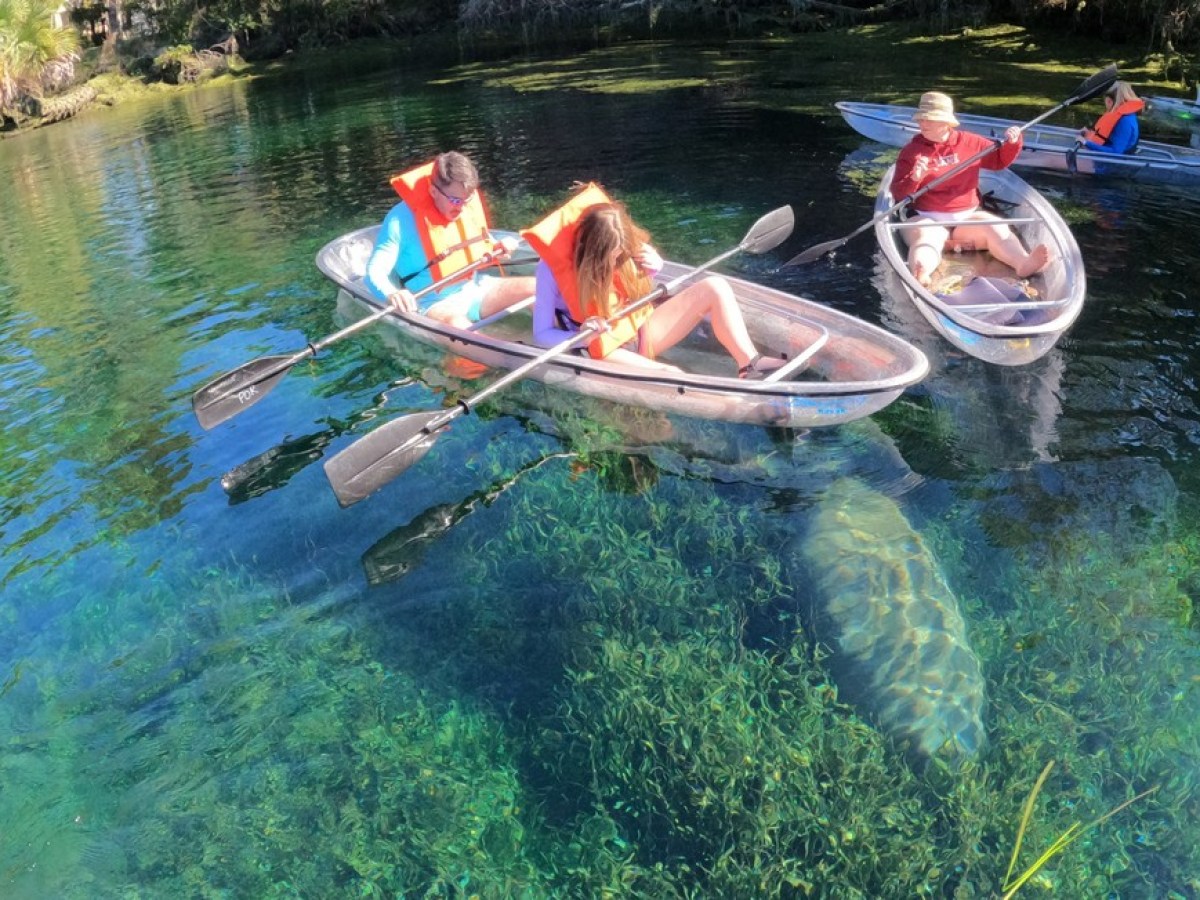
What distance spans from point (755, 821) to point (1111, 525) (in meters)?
2.89

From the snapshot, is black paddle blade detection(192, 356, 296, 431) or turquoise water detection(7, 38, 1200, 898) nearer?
turquoise water detection(7, 38, 1200, 898)

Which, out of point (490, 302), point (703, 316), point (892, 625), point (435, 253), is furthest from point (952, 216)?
point (892, 625)

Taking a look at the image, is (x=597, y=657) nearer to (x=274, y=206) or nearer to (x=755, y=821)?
(x=755, y=821)

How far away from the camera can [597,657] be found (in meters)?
4.58

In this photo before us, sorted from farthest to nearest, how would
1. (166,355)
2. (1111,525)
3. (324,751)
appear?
1. (166,355)
2. (1111,525)
3. (324,751)

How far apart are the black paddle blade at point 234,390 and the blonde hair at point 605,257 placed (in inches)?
90.1

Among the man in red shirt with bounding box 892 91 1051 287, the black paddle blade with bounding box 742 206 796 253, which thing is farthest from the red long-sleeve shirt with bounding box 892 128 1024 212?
the black paddle blade with bounding box 742 206 796 253

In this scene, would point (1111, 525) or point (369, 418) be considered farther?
point (369, 418)

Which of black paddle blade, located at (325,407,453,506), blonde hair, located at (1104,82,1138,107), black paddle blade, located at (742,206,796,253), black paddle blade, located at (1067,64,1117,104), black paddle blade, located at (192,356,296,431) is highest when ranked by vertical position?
black paddle blade, located at (1067,64,1117,104)

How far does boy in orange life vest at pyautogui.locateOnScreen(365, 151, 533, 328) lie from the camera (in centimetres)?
734

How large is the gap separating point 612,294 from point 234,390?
2846mm

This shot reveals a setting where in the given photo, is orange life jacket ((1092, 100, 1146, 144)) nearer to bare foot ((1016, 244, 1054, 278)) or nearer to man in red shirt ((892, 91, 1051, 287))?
man in red shirt ((892, 91, 1051, 287))

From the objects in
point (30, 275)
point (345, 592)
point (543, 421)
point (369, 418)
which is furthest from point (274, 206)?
point (345, 592)

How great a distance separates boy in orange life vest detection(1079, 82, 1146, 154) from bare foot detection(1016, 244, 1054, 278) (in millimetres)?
4266
